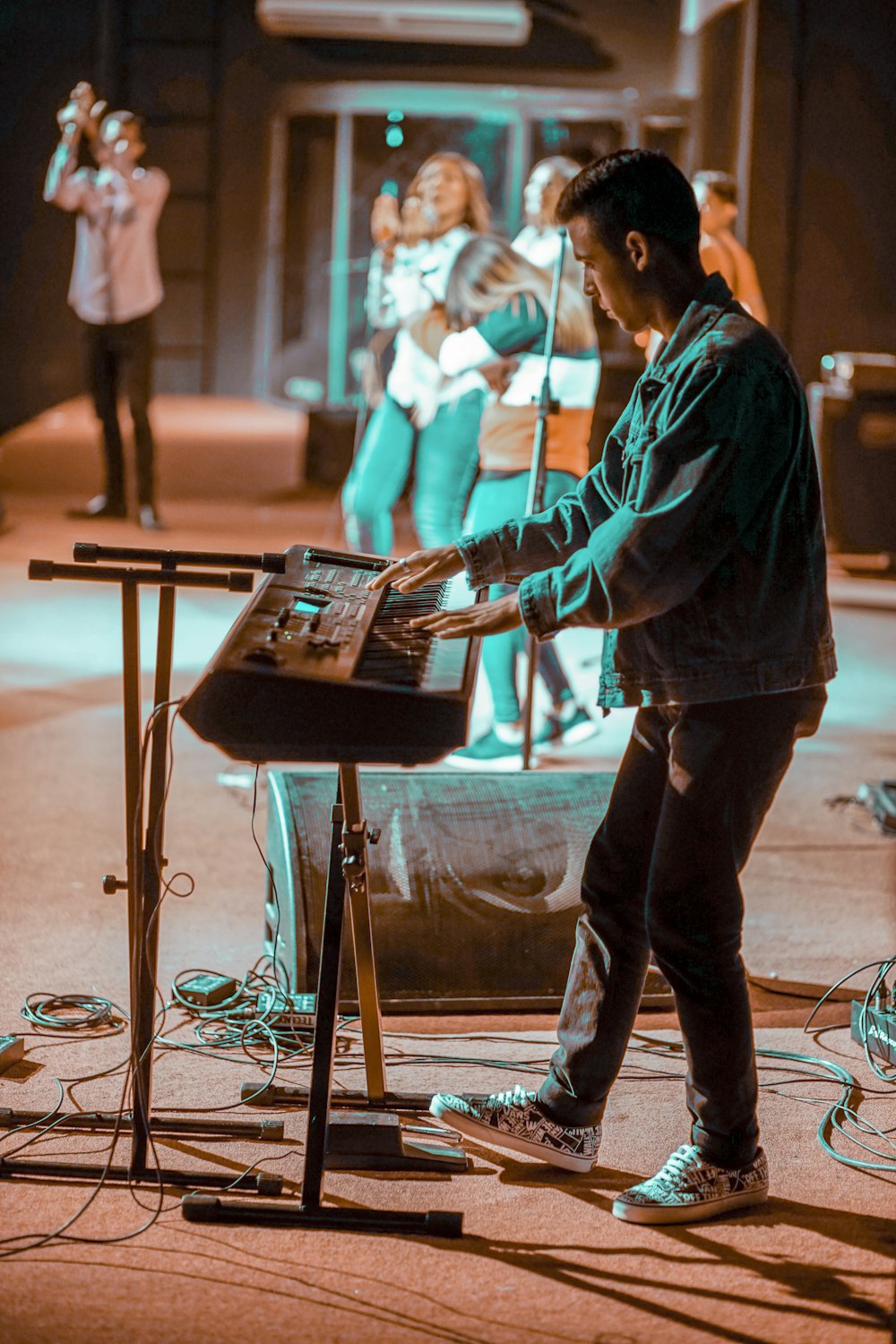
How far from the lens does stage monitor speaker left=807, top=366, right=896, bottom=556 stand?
1004 centimetres

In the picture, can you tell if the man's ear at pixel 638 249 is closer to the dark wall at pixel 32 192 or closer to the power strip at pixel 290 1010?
the power strip at pixel 290 1010

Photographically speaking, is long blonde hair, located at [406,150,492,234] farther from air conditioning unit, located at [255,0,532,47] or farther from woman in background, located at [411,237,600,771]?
air conditioning unit, located at [255,0,532,47]

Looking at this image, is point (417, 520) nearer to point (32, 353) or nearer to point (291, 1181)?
point (291, 1181)

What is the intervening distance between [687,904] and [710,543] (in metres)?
0.58

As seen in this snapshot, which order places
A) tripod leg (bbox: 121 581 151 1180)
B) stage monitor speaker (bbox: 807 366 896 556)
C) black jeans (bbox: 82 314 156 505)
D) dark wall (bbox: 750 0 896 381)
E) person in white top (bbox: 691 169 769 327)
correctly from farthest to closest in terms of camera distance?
dark wall (bbox: 750 0 896 381)
black jeans (bbox: 82 314 156 505)
stage monitor speaker (bbox: 807 366 896 556)
person in white top (bbox: 691 169 769 327)
tripod leg (bbox: 121 581 151 1180)

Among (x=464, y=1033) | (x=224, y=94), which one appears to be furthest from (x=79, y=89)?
(x=464, y=1033)

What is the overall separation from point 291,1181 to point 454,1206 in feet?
0.92

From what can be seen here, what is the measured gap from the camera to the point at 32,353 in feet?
51.7

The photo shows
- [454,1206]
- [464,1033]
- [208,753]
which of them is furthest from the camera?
[208,753]

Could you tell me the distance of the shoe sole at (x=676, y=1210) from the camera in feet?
8.67

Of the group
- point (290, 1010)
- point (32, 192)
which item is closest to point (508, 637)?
point (290, 1010)

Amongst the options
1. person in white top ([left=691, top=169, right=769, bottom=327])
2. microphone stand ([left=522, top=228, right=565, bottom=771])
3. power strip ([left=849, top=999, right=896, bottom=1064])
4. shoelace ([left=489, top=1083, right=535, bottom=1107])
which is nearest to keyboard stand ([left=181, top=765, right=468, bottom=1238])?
shoelace ([left=489, top=1083, right=535, bottom=1107])

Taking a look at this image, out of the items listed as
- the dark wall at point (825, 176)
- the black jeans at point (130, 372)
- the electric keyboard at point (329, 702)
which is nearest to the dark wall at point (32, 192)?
the black jeans at point (130, 372)

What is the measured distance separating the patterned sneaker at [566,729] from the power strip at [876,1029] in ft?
8.14
